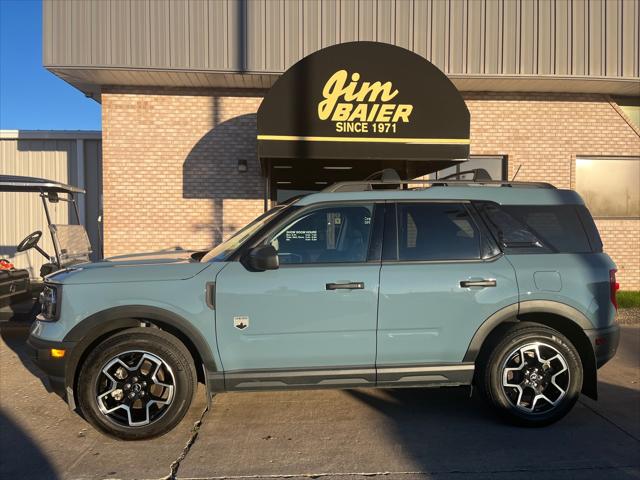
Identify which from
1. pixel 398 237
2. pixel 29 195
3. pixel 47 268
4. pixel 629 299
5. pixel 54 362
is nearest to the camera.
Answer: pixel 54 362

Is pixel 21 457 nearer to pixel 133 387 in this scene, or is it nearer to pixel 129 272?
pixel 133 387

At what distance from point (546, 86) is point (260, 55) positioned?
5.47 m

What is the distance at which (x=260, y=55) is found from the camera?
28.2ft

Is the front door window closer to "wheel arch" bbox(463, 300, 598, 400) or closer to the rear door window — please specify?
the rear door window

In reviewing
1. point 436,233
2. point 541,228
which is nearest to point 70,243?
point 436,233

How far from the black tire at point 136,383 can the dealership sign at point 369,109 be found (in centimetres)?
386

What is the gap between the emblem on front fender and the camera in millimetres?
3684

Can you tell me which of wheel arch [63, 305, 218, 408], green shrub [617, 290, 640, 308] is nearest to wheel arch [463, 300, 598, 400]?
wheel arch [63, 305, 218, 408]

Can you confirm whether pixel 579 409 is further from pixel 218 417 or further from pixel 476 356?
pixel 218 417

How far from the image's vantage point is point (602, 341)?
13.1 feet

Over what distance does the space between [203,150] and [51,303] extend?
595 cm

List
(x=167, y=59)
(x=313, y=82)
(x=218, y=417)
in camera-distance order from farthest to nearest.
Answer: (x=167, y=59), (x=313, y=82), (x=218, y=417)

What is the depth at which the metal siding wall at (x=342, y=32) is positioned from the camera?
8.37 meters

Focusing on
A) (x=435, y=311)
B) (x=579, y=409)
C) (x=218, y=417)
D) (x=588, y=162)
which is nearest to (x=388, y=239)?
(x=435, y=311)
